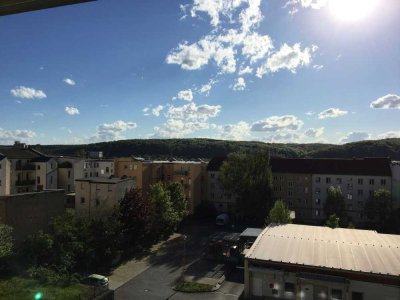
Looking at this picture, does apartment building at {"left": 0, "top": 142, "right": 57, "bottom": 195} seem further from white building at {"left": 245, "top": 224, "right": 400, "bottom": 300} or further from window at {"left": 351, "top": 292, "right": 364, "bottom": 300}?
window at {"left": 351, "top": 292, "right": 364, "bottom": 300}

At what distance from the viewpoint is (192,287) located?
31.3 m

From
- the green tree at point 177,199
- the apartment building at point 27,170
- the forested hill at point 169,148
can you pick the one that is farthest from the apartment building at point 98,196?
the forested hill at point 169,148

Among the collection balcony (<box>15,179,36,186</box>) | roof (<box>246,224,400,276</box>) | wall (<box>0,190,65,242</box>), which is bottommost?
roof (<box>246,224,400,276</box>)

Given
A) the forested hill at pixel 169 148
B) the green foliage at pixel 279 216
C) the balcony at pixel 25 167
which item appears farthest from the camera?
the forested hill at pixel 169 148

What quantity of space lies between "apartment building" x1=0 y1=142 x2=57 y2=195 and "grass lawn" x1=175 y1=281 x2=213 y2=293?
28039 millimetres

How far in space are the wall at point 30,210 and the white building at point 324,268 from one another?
2030cm

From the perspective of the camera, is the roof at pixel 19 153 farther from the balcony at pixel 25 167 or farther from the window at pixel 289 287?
the window at pixel 289 287

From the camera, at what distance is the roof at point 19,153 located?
166ft

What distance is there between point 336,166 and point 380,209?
13182 millimetres

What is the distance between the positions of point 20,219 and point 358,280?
1148 inches

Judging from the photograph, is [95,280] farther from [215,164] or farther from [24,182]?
[215,164]

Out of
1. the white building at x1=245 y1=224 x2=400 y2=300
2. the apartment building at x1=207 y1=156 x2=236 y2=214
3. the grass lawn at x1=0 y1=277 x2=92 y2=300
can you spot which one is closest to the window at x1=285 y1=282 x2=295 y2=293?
the white building at x1=245 y1=224 x2=400 y2=300

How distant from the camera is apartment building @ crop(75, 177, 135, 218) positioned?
135 feet

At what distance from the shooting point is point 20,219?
1260 inches
